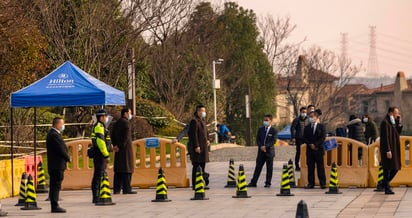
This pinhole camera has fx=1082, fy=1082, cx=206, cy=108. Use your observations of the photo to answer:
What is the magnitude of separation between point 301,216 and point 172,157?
1326 cm

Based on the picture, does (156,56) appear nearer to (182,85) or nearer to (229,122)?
(182,85)

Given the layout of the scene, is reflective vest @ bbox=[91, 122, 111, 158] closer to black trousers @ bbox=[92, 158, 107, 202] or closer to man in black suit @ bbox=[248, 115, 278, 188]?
black trousers @ bbox=[92, 158, 107, 202]

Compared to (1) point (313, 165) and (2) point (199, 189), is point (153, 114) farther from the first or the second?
(2) point (199, 189)

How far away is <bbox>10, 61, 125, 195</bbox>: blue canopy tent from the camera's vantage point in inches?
875

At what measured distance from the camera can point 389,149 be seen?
20938mm

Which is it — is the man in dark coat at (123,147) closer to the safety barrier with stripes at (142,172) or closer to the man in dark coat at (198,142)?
the man in dark coat at (198,142)


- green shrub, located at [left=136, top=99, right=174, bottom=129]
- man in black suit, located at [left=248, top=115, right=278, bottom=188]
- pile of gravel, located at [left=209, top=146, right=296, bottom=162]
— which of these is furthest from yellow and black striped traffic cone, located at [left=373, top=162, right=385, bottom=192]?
green shrub, located at [left=136, top=99, right=174, bottom=129]

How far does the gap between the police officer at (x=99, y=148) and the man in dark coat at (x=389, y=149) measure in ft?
17.5

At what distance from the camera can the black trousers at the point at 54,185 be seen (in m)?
18.6

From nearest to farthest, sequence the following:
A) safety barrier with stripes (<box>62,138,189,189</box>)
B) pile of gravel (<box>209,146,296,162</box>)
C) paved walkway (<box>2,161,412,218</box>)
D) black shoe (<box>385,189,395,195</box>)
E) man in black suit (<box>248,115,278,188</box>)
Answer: paved walkway (<box>2,161,412,218</box>) → black shoe (<box>385,189,395,195</box>) → man in black suit (<box>248,115,278,188</box>) → safety barrier with stripes (<box>62,138,189,189</box>) → pile of gravel (<box>209,146,296,162</box>)

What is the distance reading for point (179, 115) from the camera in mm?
57875

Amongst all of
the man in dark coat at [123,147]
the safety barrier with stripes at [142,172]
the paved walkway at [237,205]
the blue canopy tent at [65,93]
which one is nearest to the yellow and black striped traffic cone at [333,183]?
the paved walkway at [237,205]

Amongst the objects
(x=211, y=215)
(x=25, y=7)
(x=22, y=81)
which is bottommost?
(x=211, y=215)

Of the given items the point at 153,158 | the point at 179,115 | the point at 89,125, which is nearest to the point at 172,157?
the point at 153,158
